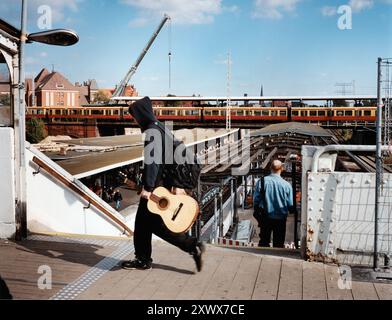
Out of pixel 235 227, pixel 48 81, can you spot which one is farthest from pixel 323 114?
pixel 48 81

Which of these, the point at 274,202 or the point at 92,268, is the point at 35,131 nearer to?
the point at 274,202

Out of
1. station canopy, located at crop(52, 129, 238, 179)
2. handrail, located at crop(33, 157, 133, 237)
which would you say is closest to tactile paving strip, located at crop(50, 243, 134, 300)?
handrail, located at crop(33, 157, 133, 237)

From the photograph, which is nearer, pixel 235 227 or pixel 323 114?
pixel 235 227

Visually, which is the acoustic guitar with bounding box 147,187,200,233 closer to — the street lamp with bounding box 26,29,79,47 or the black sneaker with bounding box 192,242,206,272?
the black sneaker with bounding box 192,242,206,272

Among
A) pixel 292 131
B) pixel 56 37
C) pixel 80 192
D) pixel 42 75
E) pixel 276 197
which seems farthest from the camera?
pixel 42 75

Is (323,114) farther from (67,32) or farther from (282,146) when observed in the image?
(67,32)

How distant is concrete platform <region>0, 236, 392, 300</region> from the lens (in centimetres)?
380

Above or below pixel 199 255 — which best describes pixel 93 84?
above

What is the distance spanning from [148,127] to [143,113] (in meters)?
0.15

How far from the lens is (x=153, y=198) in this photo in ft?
13.9

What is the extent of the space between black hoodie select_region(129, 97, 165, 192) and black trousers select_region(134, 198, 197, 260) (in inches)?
9.8

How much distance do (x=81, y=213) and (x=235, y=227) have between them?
632cm

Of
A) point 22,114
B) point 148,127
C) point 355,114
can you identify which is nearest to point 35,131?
point 355,114
